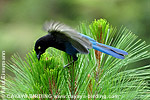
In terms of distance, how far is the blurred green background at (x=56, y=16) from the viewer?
4555mm

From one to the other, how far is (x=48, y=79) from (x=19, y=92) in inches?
10.5

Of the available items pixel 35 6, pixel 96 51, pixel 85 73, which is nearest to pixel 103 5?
pixel 35 6

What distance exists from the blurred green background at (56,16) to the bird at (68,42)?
2.63m

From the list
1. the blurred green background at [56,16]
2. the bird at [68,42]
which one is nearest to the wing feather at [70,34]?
the bird at [68,42]

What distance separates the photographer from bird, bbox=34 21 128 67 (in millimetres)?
1478

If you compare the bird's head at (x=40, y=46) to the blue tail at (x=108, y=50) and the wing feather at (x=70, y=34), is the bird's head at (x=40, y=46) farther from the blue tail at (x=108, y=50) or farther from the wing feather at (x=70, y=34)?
the blue tail at (x=108, y=50)

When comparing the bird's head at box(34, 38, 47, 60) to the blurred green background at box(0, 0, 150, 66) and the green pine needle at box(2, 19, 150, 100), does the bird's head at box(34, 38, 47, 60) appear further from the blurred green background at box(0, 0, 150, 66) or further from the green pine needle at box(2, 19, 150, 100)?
the blurred green background at box(0, 0, 150, 66)

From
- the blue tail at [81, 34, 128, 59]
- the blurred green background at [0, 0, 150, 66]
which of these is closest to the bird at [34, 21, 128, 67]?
the blue tail at [81, 34, 128, 59]

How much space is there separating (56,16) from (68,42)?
13.6ft

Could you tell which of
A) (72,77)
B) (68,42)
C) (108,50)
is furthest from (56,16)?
(72,77)

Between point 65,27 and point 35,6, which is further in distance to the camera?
point 35,6

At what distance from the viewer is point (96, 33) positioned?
157 cm

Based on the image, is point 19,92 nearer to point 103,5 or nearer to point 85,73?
point 85,73

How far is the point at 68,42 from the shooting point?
5.56 feet
